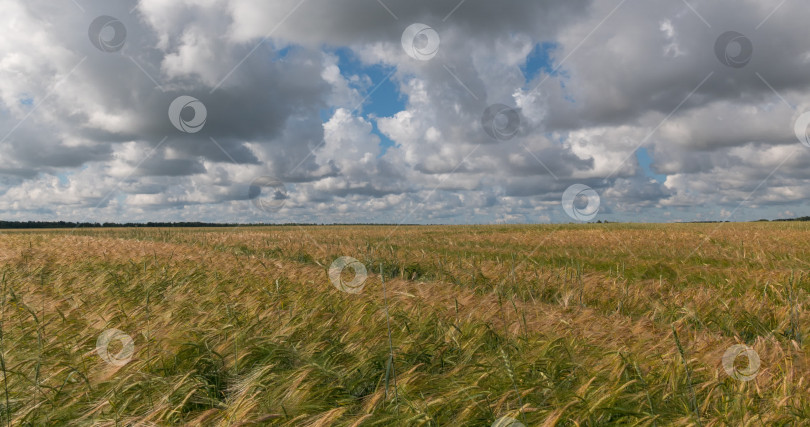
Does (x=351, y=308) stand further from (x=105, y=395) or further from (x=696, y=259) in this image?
(x=696, y=259)

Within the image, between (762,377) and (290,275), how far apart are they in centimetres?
662

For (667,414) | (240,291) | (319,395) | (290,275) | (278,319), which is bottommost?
(667,414)

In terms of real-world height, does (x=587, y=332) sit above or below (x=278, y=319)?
below

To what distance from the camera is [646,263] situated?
1110 centimetres

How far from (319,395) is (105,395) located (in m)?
1.43

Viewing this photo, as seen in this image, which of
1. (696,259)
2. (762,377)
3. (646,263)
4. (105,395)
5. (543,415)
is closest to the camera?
(543,415)

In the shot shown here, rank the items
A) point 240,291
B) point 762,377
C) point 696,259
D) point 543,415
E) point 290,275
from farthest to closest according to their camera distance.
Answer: point 696,259 → point 290,275 → point 240,291 → point 762,377 → point 543,415

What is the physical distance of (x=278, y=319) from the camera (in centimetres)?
471

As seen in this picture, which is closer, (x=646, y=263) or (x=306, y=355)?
(x=306, y=355)

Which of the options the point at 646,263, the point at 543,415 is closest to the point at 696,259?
the point at 646,263

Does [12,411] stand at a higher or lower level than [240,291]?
lower

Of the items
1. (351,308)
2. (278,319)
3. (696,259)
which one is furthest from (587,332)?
(696,259)

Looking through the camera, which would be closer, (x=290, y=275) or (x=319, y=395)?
(x=319, y=395)

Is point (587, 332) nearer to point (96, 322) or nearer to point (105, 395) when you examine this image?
point (105, 395)
